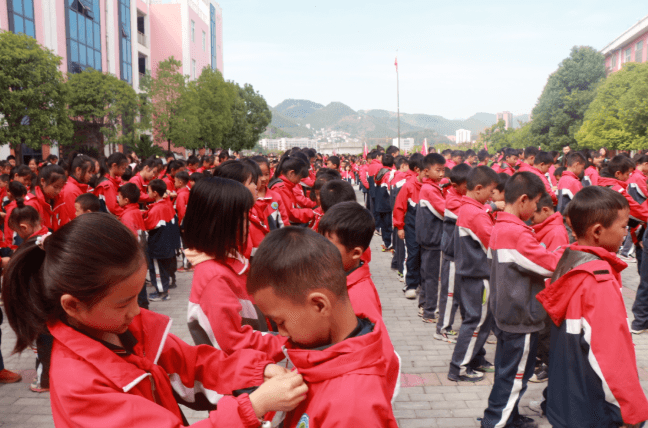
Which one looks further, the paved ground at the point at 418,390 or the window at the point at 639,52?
the window at the point at 639,52

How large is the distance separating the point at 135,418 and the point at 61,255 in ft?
1.56

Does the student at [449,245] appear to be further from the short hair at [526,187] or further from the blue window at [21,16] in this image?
the blue window at [21,16]

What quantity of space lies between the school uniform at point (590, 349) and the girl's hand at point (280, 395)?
167cm

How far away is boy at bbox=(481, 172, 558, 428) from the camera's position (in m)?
3.20

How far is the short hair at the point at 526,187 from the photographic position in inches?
133

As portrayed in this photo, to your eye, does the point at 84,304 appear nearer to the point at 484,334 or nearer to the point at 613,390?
the point at 613,390

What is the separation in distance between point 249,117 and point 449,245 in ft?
146

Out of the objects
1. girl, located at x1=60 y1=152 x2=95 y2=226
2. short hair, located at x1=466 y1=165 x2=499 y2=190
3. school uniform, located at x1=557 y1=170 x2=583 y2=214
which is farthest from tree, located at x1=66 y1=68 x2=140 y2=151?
short hair, located at x1=466 y1=165 x2=499 y2=190

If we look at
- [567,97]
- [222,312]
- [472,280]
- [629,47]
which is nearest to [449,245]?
[472,280]

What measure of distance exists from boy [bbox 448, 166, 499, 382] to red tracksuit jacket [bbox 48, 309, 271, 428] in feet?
9.96

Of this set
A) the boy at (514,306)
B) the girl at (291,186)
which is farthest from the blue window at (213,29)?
the boy at (514,306)

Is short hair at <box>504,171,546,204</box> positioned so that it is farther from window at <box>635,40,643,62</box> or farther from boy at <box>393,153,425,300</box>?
window at <box>635,40,643,62</box>

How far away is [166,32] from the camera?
4400 cm

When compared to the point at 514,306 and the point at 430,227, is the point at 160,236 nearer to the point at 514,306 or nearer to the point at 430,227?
the point at 430,227
